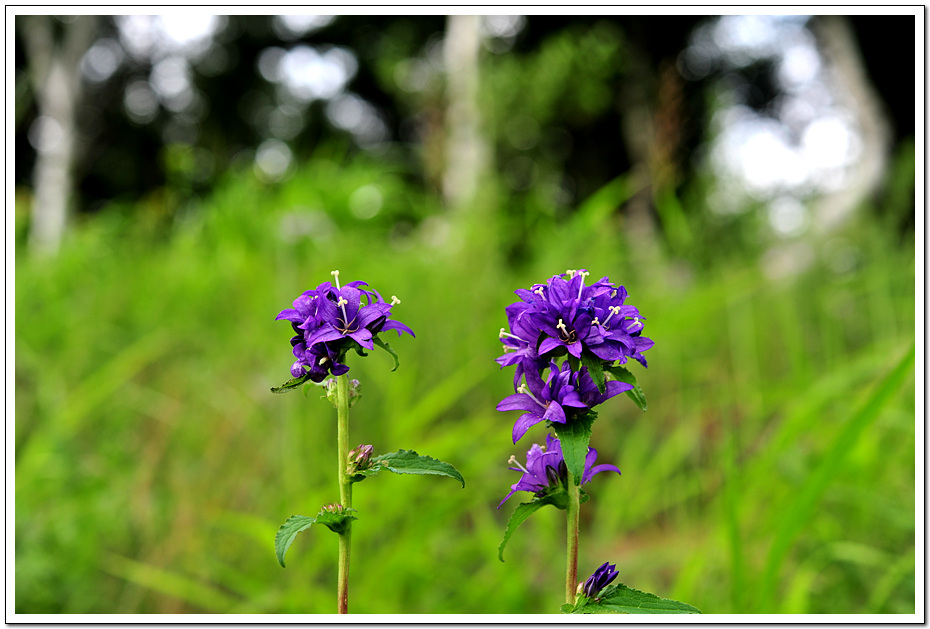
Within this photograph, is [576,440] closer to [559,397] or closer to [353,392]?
[559,397]

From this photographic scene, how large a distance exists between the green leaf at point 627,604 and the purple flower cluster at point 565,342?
5.6 inches

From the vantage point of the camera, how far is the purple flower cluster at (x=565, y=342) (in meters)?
0.42

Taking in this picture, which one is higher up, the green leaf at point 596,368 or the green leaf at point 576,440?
the green leaf at point 596,368

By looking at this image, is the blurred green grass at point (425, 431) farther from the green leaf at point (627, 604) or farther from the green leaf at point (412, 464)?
the green leaf at point (412, 464)

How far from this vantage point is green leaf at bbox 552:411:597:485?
15.8 inches

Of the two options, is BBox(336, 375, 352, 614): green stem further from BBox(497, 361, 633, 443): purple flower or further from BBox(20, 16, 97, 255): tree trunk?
BBox(20, 16, 97, 255): tree trunk

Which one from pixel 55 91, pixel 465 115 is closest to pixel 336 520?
pixel 465 115

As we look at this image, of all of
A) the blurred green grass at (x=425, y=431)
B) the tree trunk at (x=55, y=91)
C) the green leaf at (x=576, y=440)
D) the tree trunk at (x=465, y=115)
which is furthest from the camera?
the tree trunk at (x=55, y=91)

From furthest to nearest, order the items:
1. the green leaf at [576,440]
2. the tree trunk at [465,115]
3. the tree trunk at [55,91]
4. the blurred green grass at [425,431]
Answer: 1. the tree trunk at [55,91]
2. the tree trunk at [465,115]
3. the blurred green grass at [425,431]
4. the green leaf at [576,440]

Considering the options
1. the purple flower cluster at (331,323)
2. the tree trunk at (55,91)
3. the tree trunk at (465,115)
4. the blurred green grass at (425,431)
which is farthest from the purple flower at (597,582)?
the tree trunk at (55,91)

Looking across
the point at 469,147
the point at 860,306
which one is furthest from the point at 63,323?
the point at 469,147

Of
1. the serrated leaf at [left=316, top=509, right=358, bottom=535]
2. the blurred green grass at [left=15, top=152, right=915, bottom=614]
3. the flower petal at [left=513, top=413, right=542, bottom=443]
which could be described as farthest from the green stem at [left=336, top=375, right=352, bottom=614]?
the blurred green grass at [left=15, top=152, right=915, bottom=614]

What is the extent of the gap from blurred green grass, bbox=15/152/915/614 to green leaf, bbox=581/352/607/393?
2.05 ft

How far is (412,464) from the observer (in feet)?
1.49
